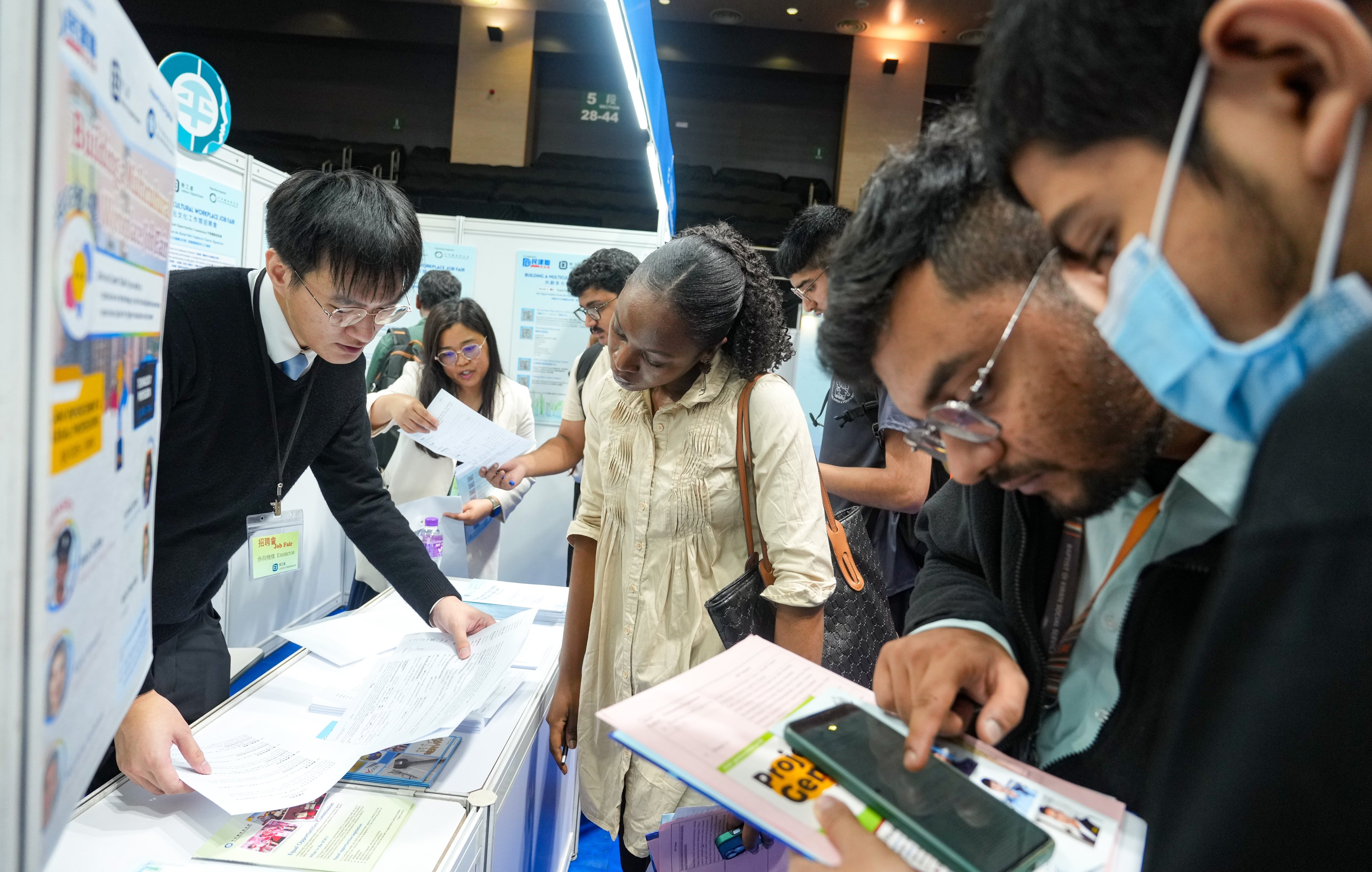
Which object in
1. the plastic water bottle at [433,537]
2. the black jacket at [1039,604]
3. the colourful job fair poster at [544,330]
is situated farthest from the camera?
the colourful job fair poster at [544,330]

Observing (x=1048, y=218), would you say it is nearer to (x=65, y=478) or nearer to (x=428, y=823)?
(x=65, y=478)

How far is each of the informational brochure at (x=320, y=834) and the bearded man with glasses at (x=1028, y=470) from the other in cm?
75

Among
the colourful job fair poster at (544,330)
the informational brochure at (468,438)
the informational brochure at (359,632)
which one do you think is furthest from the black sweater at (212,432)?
the colourful job fair poster at (544,330)

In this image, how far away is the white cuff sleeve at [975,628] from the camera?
39.3 inches

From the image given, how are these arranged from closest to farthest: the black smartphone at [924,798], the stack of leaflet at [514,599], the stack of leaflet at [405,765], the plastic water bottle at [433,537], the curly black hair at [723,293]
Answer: the black smartphone at [924,798] < the stack of leaflet at [405,765] < the curly black hair at [723,293] < the stack of leaflet at [514,599] < the plastic water bottle at [433,537]

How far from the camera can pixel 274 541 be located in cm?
159

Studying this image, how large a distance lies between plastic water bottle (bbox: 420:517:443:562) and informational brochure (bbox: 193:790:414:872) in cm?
174

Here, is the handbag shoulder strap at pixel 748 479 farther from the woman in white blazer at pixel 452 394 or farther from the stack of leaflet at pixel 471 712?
the woman in white blazer at pixel 452 394

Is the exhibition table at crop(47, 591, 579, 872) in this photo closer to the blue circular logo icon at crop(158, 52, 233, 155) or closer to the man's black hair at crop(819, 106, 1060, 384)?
the man's black hair at crop(819, 106, 1060, 384)

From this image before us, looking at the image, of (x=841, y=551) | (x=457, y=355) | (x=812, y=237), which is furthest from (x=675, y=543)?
(x=457, y=355)

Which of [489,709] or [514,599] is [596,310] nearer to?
[514,599]

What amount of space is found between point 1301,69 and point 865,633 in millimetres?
Answer: 1327

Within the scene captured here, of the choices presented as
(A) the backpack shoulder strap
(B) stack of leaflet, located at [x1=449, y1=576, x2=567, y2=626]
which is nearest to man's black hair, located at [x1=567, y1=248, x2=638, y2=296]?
(A) the backpack shoulder strap

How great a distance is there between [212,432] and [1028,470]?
139cm
